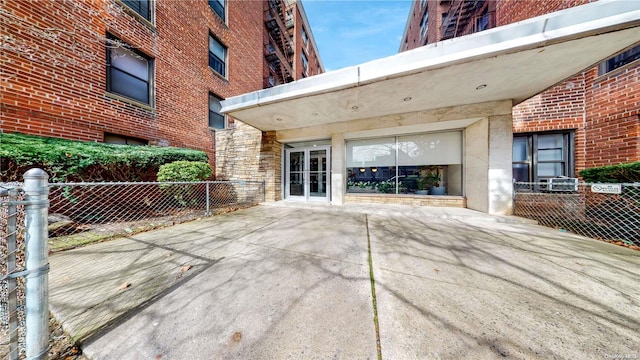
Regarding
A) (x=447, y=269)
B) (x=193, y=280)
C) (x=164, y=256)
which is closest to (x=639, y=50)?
(x=447, y=269)

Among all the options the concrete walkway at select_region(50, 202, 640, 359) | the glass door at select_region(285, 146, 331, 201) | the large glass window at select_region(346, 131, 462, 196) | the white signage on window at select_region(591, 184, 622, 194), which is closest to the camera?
the concrete walkway at select_region(50, 202, 640, 359)

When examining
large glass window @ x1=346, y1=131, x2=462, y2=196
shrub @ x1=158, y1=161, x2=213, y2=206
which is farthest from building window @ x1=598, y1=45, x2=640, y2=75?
shrub @ x1=158, y1=161, x2=213, y2=206

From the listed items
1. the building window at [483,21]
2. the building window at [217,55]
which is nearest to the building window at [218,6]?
the building window at [217,55]

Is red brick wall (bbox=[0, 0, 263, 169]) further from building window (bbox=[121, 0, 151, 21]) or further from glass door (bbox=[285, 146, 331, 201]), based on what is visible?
glass door (bbox=[285, 146, 331, 201])

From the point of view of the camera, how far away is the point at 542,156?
189 inches

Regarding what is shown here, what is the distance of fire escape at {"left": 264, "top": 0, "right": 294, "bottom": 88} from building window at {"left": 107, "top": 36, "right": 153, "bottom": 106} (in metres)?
6.79

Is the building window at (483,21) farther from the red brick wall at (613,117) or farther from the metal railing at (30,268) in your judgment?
the metal railing at (30,268)

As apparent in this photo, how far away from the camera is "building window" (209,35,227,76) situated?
781 centimetres

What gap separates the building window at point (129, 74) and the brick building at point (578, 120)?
10296 mm

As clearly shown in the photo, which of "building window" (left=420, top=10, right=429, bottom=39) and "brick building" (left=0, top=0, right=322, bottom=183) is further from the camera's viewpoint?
"building window" (left=420, top=10, right=429, bottom=39)

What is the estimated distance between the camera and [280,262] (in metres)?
2.25

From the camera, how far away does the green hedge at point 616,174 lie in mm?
3115

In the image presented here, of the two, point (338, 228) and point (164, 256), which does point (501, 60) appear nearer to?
point (338, 228)

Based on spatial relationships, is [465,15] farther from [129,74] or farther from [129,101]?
[129,101]
